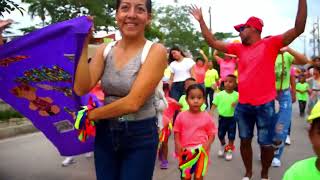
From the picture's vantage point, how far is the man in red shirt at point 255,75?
4.90m

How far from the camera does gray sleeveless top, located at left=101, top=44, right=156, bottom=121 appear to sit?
2.55 metres

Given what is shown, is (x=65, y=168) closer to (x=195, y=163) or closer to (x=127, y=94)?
(x=195, y=163)

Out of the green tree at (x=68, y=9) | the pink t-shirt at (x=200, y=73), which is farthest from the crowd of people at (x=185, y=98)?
the green tree at (x=68, y=9)

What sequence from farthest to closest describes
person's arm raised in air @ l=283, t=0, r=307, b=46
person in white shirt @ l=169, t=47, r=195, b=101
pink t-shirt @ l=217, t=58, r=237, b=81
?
pink t-shirt @ l=217, t=58, r=237, b=81 < person in white shirt @ l=169, t=47, r=195, b=101 < person's arm raised in air @ l=283, t=0, r=307, b=46

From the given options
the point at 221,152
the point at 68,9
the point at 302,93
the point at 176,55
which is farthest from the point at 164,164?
the point at 68,9

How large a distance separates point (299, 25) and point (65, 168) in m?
3.74

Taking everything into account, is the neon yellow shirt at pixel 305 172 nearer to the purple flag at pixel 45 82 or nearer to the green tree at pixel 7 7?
the purple flag at pixel 45 82

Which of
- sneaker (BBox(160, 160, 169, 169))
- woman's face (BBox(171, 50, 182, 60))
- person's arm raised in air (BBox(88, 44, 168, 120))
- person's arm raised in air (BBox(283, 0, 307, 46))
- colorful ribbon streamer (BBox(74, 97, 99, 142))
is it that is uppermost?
person's arm raised in air (BBox(283, 0, 307, 46))

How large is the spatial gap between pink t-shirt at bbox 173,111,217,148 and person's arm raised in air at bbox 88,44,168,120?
2263 millimetres

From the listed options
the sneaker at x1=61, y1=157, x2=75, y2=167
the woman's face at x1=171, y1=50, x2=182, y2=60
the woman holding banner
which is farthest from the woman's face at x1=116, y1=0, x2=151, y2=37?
the woman's face at x1=171, y1=50, x2=182, y2=60

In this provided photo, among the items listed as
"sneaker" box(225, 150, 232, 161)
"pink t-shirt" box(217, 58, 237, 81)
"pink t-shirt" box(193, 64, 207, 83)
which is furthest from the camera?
"pink t-shirt" box(193, 64, 207, 83)

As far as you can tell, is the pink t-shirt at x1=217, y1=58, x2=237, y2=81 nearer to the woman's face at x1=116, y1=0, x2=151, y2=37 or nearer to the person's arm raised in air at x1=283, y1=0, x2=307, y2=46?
the person's arm raised in air at x1=283, y1=0, x2=307, y2=46

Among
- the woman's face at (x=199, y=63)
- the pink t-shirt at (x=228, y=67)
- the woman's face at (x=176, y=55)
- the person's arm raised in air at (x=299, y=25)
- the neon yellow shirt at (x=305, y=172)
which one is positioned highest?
the person's arm raised in air at (x=299, y=25)

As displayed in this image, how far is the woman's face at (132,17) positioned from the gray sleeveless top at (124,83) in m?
0.14
